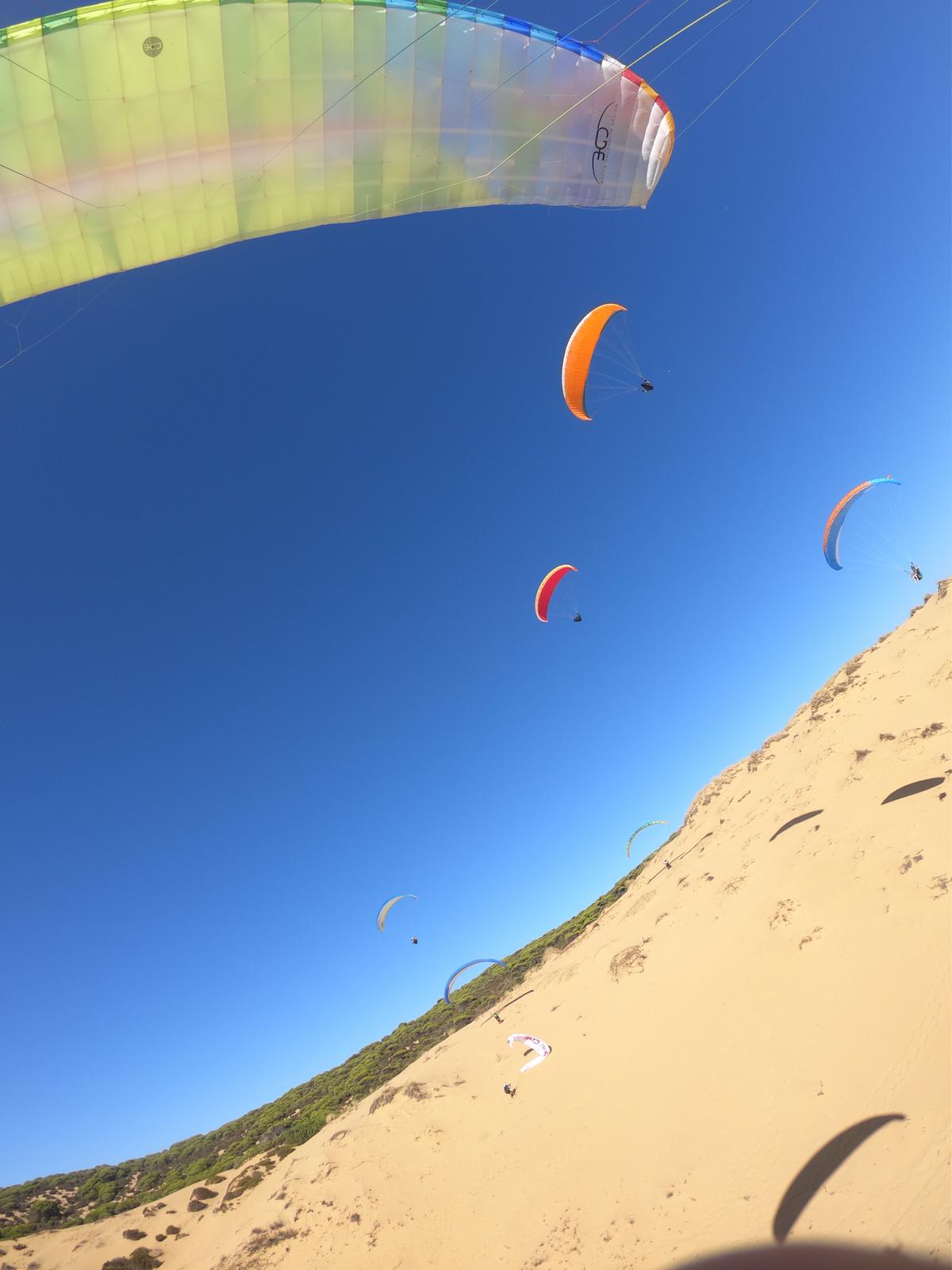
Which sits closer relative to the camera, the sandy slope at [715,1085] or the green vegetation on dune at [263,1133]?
the sandy slope at [715,1085]

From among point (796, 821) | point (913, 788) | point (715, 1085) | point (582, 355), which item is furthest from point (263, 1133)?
point (582, 355)

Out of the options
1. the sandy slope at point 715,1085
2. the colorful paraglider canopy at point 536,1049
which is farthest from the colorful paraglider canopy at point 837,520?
the colorful paraglider canopy at point 536,1049

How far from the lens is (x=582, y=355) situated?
12336 millimetres

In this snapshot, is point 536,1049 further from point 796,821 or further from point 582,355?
point 582,355

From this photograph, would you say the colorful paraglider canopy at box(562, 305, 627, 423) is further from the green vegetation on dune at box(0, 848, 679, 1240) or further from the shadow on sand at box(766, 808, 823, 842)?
the green vegetation on dune at box(0, 848, 679, 1240)

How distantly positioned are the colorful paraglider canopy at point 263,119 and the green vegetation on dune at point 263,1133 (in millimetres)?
Result: 31620

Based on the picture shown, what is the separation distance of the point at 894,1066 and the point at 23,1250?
3058cm

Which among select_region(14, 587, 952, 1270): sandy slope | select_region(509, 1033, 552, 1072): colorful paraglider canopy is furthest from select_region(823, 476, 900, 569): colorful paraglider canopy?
select_region(509, 1033, 552, 1072): colorful paraglider canopy

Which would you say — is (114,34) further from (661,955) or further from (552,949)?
(552,949)

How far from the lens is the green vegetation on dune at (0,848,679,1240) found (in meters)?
24.6

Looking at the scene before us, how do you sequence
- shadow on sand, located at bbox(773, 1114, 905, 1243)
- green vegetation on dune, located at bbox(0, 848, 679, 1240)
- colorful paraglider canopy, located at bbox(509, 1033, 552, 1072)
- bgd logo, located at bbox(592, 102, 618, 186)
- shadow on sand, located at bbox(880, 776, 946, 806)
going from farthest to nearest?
green vegetation on dune, located at bbox(0, 848, 679, 1240)
colorful paraglider canopy, located at bbox(509, 1033, 552, 1072)
shadow on sand, located at bbox(880, 776, 946, 806)
shadow on sand, located at bbox(773, 1114, 905, 1243)
bgd logo, located at bbox(592, 102, 618, 186)

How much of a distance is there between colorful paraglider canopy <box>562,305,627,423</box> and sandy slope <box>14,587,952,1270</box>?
42.1 ft

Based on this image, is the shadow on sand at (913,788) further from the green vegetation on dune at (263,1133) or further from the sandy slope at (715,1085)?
the green vegetation on dune at (263,1133)

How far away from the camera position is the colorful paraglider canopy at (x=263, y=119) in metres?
5.45
